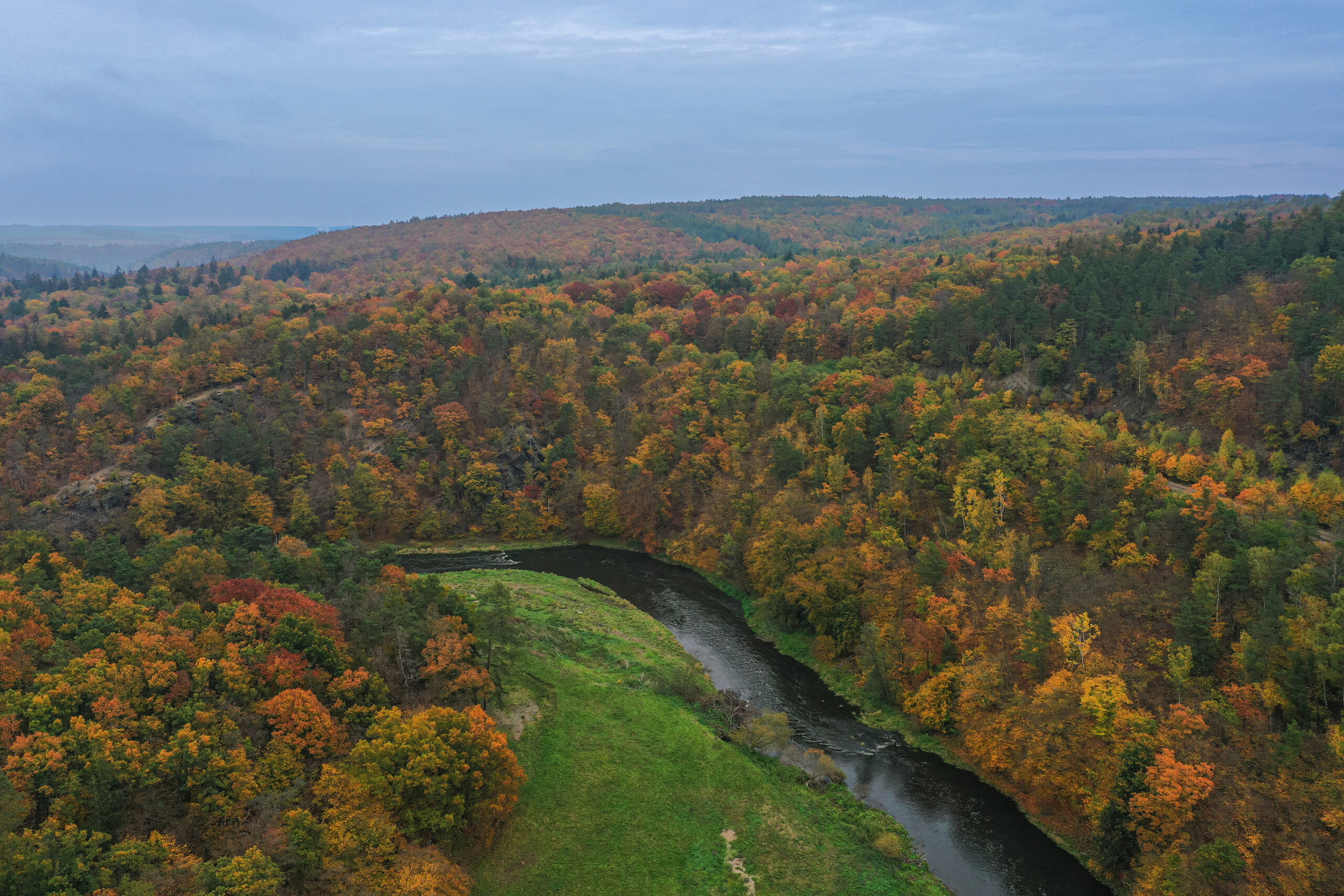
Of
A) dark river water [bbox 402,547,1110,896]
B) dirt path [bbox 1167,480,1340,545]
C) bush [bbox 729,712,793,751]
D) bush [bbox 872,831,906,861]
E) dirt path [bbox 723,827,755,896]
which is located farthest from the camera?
bush [bbox 729,712,793,751]

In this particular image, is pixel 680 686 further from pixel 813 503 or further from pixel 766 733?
pixel 813 503

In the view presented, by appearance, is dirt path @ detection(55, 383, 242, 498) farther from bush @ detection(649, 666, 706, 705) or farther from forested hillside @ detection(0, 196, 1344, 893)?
bush @ detection(649, 666, 706, 705)

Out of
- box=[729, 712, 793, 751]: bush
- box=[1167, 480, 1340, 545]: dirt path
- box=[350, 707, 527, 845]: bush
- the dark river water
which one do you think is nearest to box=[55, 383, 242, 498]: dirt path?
the dark river water

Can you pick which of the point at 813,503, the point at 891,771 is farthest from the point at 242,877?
the point at 813,503

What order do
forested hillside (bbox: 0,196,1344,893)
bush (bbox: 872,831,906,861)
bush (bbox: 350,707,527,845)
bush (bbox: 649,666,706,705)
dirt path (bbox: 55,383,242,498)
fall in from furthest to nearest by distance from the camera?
1. dirt path (bbox: 55,383,242,498)
2. bush (bbox: 649,666,706,705)
3. bush (bbox: 872,831,906,861)
4. forested hillside (bbox: 0,196,1344,893)
5. bush (bbox: 350,707,527,845)

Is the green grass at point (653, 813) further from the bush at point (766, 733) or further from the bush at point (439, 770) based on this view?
the bush at point (439, 770)

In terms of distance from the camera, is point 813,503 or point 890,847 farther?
point 813,503

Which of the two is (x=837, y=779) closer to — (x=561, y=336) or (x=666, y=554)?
(x=666, y=554)
